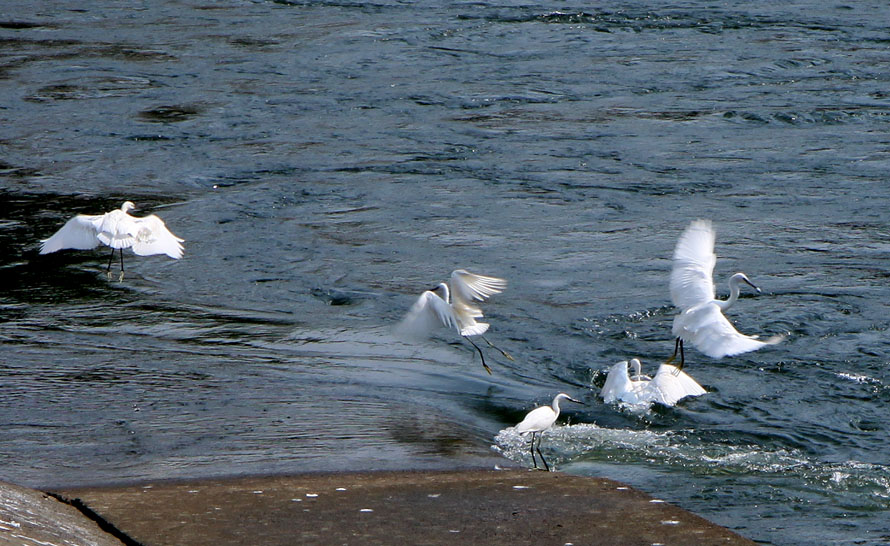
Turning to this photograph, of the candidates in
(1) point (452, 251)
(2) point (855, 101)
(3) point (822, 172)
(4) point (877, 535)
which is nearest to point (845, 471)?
(4) point (877, 535)

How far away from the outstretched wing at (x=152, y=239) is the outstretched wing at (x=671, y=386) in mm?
4203

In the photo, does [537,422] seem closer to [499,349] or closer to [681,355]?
[499,349]

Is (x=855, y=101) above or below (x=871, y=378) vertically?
above

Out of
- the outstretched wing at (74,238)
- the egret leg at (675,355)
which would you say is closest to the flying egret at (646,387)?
the egret leg at (675,355)

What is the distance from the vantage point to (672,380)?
791 cm

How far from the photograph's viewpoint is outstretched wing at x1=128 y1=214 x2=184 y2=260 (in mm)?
9906

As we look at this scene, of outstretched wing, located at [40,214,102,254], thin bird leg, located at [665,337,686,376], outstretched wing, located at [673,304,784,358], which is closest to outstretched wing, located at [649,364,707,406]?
outstretched wing, located at [673,304,784,358]

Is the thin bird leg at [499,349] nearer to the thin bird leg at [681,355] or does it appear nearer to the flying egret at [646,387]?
the flying egret at [646,387]

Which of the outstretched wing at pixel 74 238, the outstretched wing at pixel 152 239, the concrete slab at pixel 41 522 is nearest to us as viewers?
the concrete slab at pixel 41 522

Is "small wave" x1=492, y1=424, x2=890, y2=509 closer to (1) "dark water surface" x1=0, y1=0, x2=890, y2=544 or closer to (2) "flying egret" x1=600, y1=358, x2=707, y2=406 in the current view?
(1) "dark water surface" x1=0, y1=0, x2=890, y2=544

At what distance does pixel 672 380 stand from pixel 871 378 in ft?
4.67

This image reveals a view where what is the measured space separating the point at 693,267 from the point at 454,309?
193 centimetres

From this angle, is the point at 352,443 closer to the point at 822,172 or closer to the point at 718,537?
the point at 718,537

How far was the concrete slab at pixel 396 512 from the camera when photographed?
5270 mm
